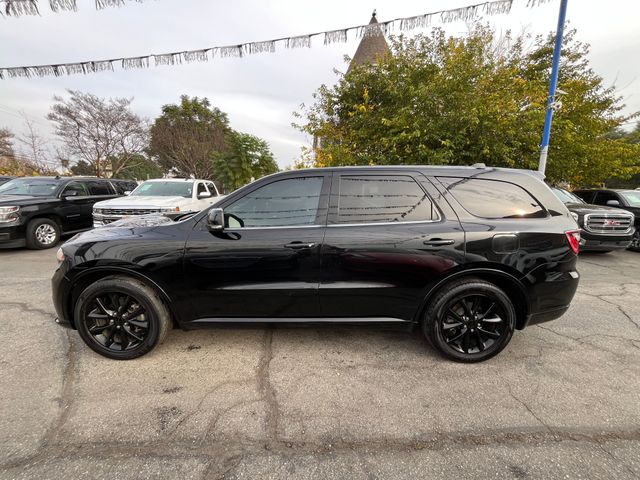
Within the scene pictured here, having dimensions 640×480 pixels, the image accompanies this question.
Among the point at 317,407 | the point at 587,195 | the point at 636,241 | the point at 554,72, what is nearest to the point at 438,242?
the point at 317,407

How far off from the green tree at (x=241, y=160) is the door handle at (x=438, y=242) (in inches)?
710

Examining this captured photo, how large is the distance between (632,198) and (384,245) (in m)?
9.34

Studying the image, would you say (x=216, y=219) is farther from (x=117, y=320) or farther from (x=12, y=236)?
(x=12, y=236)

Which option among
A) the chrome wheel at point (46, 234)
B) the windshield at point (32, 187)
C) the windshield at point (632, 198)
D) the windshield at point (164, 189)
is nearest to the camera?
the chrome wheel at point (46, 234)

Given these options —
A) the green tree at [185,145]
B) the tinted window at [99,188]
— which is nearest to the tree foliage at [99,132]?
the green tree at [185,145]

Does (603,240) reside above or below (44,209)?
below

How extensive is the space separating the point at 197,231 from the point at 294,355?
144cm

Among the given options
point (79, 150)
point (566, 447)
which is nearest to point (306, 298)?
point (566, 447)

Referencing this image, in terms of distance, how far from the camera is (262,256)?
2.51m

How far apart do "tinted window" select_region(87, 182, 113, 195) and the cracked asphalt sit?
6.77m

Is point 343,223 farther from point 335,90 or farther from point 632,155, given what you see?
→ point 632,155

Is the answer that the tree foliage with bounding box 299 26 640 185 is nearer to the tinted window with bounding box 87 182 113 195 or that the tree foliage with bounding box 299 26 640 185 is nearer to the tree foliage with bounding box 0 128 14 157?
the tinted window with bounding box 87 182 113 195

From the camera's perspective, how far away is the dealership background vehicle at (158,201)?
6664 millimetres

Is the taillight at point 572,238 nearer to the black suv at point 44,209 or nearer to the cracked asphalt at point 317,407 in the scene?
the cracked asphalt at point 317,407
